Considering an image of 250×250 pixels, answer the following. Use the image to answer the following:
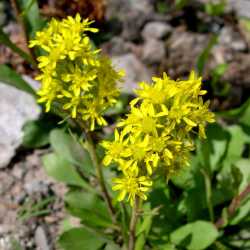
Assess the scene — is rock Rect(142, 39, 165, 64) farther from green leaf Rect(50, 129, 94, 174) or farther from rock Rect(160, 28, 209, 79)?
green leaf Rect(50, 129, 94, 174)

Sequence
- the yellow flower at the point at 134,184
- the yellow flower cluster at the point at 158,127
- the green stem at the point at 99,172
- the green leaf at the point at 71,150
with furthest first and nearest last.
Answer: the green leaf at the point at 71,150 → the green stem at the point at 99,172 → the yellow flower at the point at 134,184 → the yellow flower cluster at the point at 158,127

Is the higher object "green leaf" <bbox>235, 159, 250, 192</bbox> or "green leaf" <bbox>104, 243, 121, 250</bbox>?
"green leaf" <bbox>235, 159, 250, 192</bbox>

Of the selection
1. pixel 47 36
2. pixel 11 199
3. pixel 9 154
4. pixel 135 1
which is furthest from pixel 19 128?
pixel 135 1

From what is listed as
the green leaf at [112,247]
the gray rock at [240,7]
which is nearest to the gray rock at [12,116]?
the green leaf at [112,247]

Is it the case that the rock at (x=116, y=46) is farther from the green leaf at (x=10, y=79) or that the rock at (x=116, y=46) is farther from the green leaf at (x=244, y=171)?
the green leaf at (x=244, y=171)

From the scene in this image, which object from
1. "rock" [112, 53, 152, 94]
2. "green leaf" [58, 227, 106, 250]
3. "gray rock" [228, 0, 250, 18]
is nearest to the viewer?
"green leaf" [58, 227, 106, 250]

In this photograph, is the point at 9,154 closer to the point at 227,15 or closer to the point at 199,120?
the point at 199,120

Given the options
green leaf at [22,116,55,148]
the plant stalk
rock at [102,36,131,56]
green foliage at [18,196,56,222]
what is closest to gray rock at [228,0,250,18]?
rock at [102,36,131,56]
